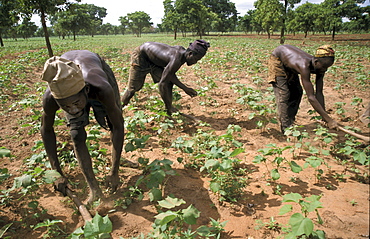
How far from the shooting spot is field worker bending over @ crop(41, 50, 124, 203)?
166 centimetres

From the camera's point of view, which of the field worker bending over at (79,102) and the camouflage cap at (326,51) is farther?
the camouflage cap at (326,51)

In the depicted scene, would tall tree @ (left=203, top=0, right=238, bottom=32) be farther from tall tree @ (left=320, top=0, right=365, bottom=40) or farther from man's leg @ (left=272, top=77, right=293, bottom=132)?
man's leg @ (left=272, top=77, right=293, bottom=132)

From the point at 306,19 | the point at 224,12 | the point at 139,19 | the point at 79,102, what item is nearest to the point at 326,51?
the point at 79,102

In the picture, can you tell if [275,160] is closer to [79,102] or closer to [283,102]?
[283,102]

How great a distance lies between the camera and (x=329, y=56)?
121 inches

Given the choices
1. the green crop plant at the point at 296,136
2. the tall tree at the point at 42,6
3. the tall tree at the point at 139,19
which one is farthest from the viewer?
the tall tree at the point at 139,19

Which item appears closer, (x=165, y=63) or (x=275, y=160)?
(x=275, y=160)

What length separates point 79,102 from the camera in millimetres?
1802

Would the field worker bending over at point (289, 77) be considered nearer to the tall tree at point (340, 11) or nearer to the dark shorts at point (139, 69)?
the dark shorts at point (139, 69)

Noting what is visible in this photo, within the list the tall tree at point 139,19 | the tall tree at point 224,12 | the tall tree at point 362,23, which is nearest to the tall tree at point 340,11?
the tall tree at point 362,23

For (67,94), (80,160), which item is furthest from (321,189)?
(67,94)

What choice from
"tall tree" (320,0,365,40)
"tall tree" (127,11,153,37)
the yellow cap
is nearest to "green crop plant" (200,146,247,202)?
the yellow cap

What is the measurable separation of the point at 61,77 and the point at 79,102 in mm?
242

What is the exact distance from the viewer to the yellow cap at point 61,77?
163 centimetres
